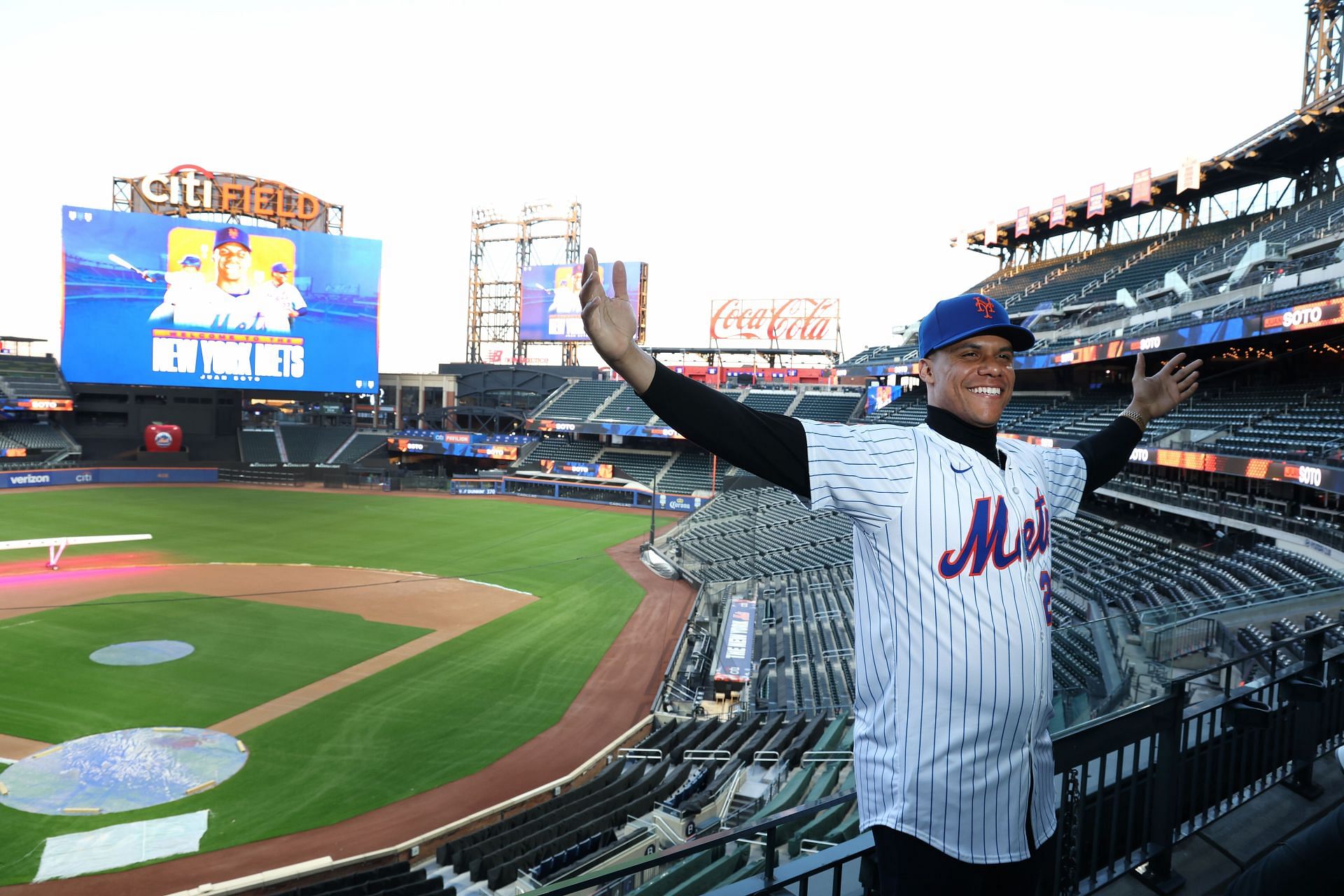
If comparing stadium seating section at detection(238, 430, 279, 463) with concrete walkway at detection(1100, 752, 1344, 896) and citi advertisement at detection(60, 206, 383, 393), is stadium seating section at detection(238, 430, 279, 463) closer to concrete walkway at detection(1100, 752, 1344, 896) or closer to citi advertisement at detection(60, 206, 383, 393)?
citi advertisement at detection(60, 206, 383, 393)

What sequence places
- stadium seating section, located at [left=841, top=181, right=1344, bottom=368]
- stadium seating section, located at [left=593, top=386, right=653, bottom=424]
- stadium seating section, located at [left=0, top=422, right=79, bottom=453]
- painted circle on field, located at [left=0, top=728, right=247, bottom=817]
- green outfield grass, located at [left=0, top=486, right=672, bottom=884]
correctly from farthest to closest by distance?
stadium seating section, located at [left=593, top=386, right=653, bottom=424] → stadium seating section, located at [left=0, top=422, right=79, bottom=453] → stadium seating section, located at [left=841, top=181, right=1344, bottom=368] → green outfield grass, located at [left=0, top=486, right=672, bottom=884] → painted circle on field, located at [left=0, top=728, right=247, bottom=817]

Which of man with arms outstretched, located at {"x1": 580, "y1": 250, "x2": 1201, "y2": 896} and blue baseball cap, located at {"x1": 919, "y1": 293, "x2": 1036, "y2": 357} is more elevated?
blue baseball cap, located at {"x1": 919, "y1": 293, "x2": 1036, "y2": 357}

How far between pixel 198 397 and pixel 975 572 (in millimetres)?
58127

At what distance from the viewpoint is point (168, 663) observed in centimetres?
1638

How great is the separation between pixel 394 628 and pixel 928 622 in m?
19.9

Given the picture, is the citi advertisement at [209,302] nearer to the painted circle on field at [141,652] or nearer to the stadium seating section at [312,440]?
the stadium seating section at [312,440]

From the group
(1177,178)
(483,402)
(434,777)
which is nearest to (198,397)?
(483,402)

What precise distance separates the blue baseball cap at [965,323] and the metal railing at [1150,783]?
1.44m

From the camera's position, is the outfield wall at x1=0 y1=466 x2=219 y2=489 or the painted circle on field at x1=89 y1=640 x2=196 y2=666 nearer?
the painted circle on field at x1=89 y1=640 x2=196 y2=666

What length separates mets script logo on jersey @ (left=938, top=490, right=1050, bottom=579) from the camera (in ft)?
6.24

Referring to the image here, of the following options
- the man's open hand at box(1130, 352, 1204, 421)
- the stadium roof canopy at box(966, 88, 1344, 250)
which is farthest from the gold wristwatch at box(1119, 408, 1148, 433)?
the stadium roof canopy at box(966, 88, 1344, 250)

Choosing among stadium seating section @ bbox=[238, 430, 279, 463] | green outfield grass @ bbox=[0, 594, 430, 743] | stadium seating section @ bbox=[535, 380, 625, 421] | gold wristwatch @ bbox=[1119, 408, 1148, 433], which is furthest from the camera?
stadium seating section @ bbox=[535, 380, 625, 421]

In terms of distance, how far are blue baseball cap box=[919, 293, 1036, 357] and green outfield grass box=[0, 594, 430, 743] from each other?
15.3 m

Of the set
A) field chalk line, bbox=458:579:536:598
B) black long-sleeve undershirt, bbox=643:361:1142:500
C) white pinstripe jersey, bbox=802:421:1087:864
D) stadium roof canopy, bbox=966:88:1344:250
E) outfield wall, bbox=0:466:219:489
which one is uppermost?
stadium roof canopy, bbox=966:88:1344:250
